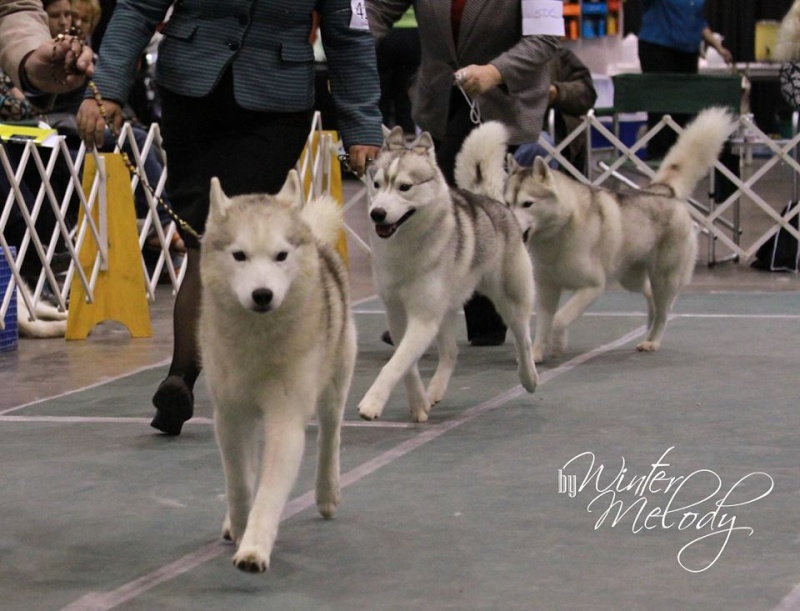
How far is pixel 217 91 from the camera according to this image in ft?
12.4

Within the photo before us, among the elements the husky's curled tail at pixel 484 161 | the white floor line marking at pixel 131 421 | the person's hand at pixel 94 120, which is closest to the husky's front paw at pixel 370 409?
the white floor line marking at pixel 131 421

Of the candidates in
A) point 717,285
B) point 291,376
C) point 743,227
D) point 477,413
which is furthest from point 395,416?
point 743,227

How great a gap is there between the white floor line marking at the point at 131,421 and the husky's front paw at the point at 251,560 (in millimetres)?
1641

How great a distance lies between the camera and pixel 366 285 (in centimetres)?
764

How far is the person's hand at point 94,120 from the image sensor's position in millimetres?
3707

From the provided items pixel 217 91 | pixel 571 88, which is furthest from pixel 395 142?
pixel 571 88

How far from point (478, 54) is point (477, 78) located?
428 mm

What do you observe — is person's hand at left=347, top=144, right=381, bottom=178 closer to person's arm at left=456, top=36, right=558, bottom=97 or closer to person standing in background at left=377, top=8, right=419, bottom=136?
person's arm at left=456, top=36, right=558, bottom=97

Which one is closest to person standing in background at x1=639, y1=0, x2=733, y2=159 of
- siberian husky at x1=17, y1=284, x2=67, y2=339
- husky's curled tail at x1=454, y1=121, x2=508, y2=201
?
husky's curled tail at x1=454, y1=121, x2=508, y2=201

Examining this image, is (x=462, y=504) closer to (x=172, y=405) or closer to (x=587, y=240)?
(x=172, y=405)

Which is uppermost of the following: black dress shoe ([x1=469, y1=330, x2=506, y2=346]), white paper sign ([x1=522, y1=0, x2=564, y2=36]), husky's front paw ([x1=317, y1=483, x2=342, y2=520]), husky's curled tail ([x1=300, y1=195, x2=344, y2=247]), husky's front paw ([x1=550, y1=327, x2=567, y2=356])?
white paper sign ([x1=522, y1=0, x2=564, y2=36])

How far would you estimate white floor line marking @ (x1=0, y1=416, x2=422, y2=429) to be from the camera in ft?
14.1

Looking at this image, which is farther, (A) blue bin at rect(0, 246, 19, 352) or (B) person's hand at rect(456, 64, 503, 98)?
(A) blue bin at rect(0, 246, 19, 352)

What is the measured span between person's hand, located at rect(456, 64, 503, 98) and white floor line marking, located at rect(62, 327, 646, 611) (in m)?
1.04
